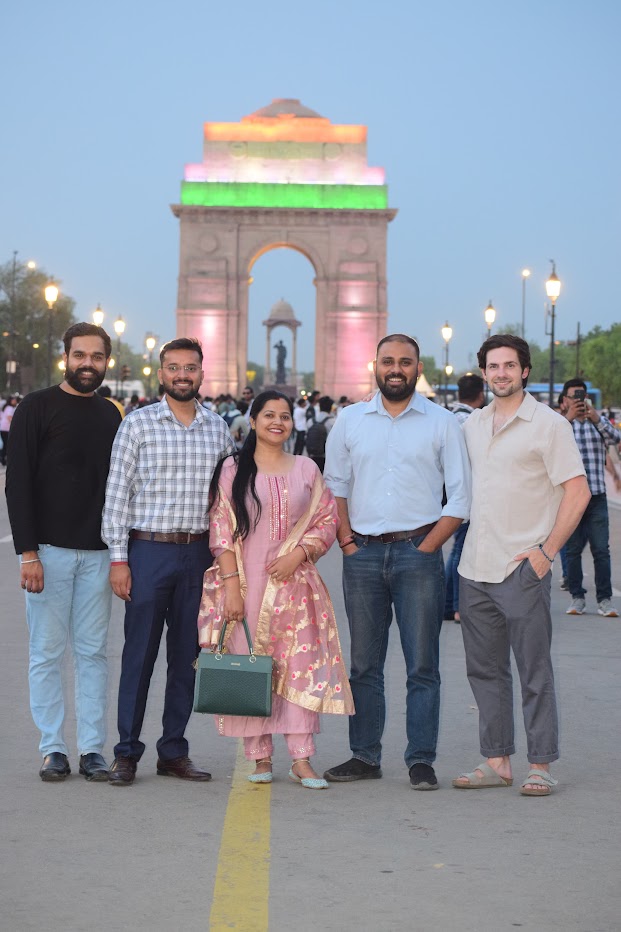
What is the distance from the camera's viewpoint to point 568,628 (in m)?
11.0

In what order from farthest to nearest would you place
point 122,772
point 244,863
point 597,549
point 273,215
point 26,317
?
point 26,317
point 273,215
point 597,549
point 122,772
point 244,863

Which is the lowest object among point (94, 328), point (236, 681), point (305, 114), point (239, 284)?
point (236, 681)

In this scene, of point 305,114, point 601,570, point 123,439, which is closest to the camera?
point 123,439

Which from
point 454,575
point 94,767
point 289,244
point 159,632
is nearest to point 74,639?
point 159,632

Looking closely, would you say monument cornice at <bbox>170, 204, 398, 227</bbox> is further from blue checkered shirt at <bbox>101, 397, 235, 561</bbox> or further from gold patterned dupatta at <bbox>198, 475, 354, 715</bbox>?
gold patterned dupatta at <bbox>198, 475, 354, 715</bbox>

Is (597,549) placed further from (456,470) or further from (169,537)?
(169,537)

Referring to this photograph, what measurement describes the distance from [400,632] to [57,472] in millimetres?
1654

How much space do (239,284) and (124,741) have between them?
61342mm

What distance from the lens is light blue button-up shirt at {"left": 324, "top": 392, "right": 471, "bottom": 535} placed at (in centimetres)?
642

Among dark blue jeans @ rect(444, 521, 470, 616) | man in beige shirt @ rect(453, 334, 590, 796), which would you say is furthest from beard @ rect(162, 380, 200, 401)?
dark blue jeans @ rect(444, 521, 470, 616)

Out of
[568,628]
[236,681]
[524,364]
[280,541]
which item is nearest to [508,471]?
[524,364]

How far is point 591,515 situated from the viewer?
11.9 metres

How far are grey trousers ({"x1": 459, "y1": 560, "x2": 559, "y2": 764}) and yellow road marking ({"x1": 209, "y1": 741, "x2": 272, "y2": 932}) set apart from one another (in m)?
1.05

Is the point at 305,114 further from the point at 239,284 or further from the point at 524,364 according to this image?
the point at 524,364
